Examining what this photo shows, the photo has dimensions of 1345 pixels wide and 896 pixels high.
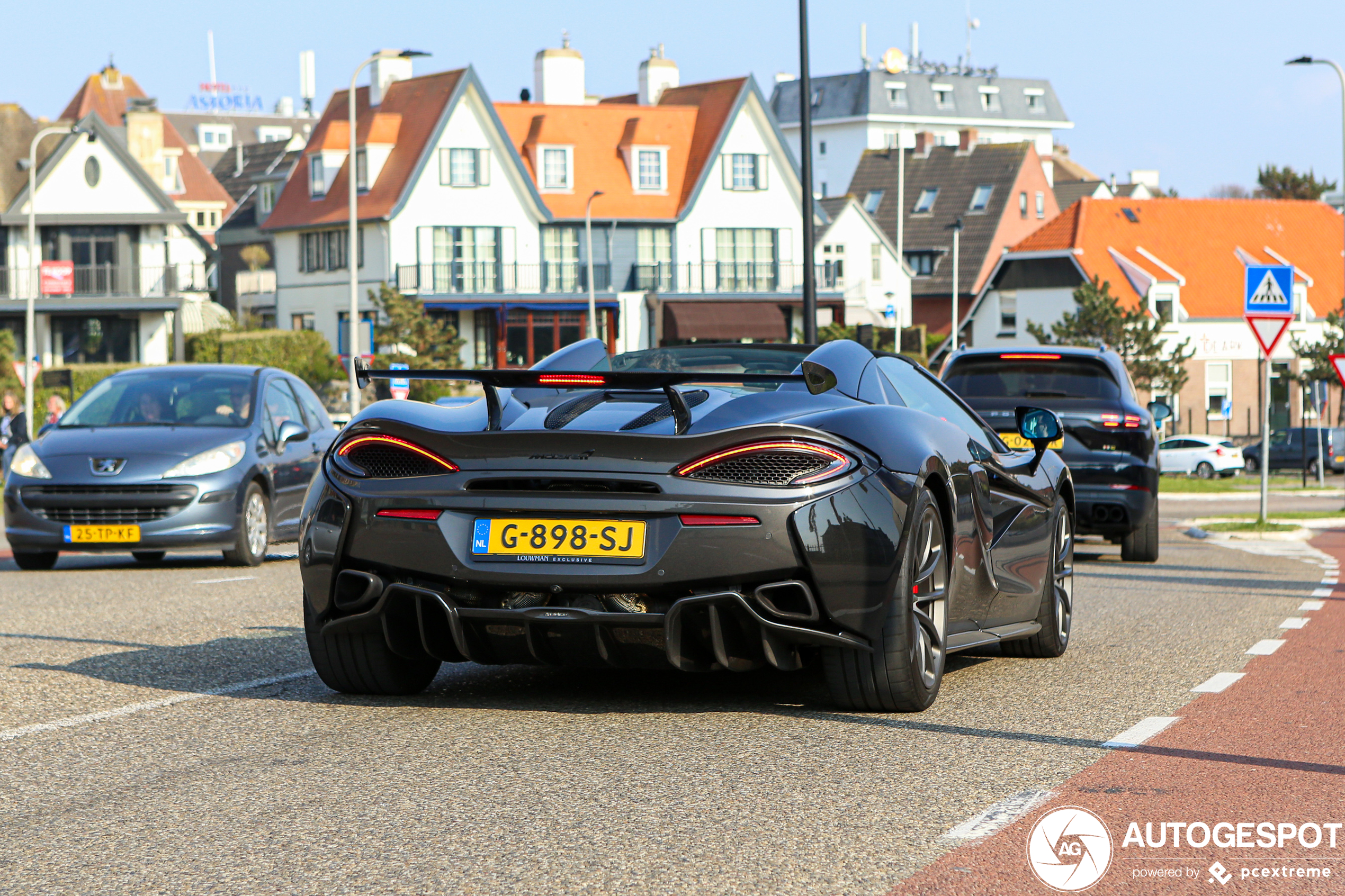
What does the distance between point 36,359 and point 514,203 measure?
1760cm

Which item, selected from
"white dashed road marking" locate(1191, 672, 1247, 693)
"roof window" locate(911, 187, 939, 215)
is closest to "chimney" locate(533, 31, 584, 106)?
"roof window" locate(911, 187, 939, 215)

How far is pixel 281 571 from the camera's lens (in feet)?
44.9

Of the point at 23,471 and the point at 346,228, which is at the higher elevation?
the point at 346,228

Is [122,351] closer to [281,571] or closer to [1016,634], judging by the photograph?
[281,571]

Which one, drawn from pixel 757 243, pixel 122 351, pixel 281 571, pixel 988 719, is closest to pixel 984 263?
pixel 757 243

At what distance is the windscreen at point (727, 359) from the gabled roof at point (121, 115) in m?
97.6

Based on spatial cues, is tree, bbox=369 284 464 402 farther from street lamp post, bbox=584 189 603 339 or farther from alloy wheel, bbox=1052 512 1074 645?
alloy wheel, bbox=1052 512 1074 645

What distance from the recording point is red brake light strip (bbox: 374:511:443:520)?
627 cm

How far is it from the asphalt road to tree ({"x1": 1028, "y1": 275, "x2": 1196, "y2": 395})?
5695 centimetres

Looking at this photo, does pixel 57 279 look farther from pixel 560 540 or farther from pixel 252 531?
pixel 560 540

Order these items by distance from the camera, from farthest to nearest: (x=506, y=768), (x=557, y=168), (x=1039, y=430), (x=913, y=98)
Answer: (x=913, y=98) → (x=557, y=168) → (x=1039, y=430) → (x=506, y=768)

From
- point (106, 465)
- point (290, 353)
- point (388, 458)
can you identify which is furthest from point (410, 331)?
point (388, 458)

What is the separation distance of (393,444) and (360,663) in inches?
34.9

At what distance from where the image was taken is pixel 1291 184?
102m
